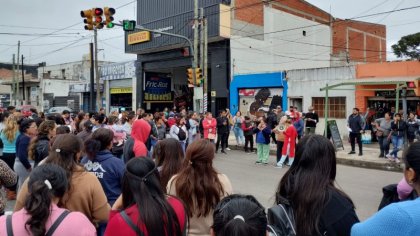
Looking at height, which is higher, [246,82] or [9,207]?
[246,82]

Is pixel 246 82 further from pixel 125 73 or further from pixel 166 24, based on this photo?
pixel 125 73

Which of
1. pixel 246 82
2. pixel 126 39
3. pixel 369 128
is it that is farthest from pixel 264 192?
pixel 126 39

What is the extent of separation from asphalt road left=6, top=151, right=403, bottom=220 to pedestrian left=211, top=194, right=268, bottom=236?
197 inches

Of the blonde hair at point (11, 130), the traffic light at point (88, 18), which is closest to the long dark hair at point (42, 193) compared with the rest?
the blonde hair at point (11, 130)

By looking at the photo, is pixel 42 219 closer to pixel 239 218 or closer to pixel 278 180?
pixel 239 218

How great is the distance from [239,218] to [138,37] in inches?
1265

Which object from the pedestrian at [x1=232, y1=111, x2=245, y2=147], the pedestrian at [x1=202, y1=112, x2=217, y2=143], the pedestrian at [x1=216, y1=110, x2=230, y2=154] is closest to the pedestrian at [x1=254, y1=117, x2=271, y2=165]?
the pedestrian at [x1=202, y1=112, x2=217, y2=143]

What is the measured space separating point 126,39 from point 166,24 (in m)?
5.21

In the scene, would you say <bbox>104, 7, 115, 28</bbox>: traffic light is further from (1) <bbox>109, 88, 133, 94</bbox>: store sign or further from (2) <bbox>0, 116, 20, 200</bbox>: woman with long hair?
(1) <bbox>109, 88, 133, 94</bbox>: store sign

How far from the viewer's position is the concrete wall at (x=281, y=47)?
2834 centimetres

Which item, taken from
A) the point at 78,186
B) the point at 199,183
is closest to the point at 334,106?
the point at 199,183

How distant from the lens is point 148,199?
2.61 meters

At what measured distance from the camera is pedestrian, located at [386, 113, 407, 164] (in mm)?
13086

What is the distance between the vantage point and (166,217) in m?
2.62
